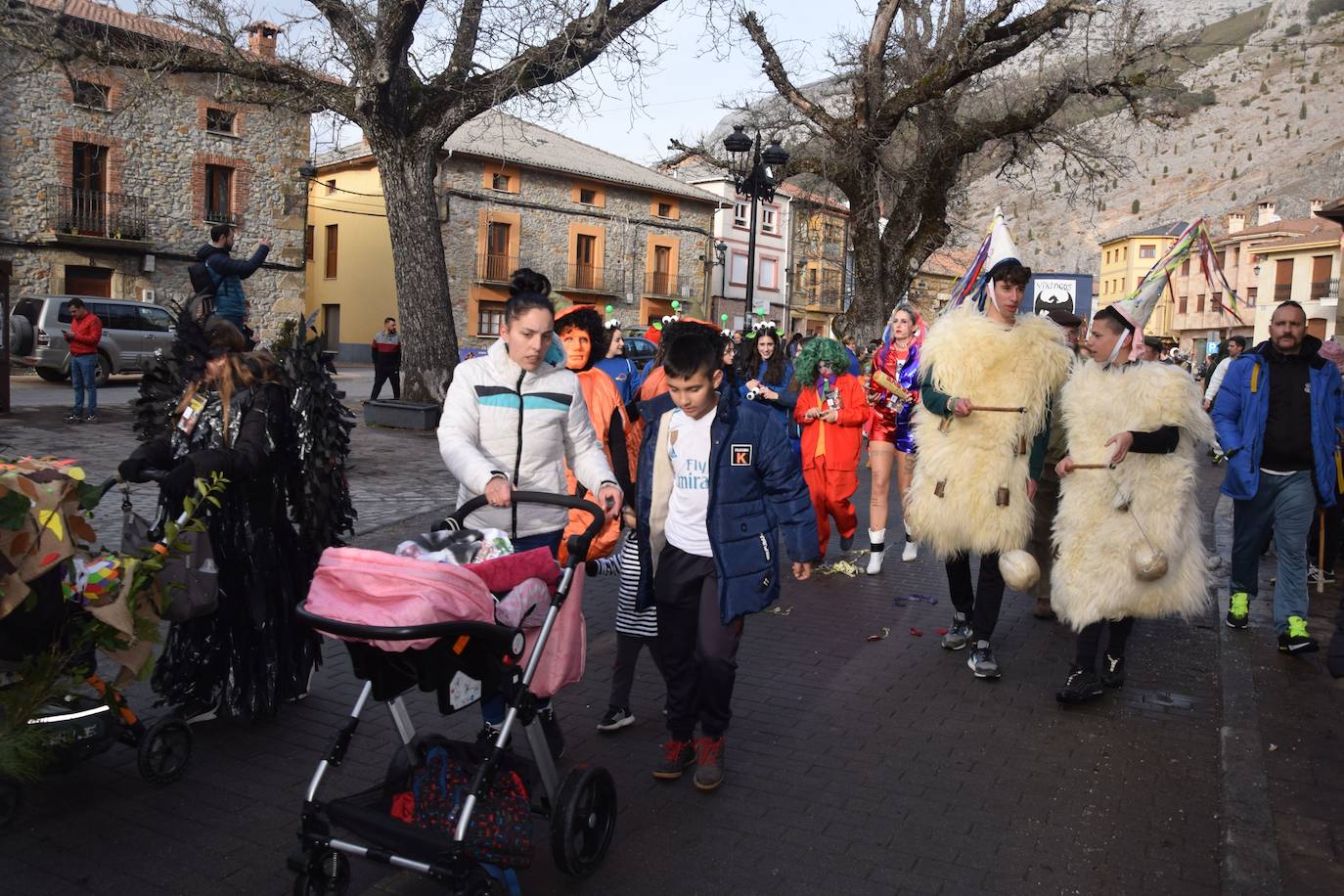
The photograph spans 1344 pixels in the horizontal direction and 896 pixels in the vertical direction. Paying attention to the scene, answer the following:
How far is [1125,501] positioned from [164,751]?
4599mm

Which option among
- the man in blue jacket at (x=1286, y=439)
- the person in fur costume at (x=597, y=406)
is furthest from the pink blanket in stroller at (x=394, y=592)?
the man in blue jacket at (x=1286, y=439)

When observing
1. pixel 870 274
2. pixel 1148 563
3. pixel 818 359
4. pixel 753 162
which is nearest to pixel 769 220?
pixel 870 274

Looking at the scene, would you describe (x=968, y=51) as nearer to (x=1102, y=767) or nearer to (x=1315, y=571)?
(x=1315, y=571)

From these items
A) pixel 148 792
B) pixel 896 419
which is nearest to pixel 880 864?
pixel 148 792

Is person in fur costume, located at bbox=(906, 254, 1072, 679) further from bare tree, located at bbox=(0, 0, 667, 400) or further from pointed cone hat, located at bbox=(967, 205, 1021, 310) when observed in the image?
bare tree, located at bbox=(0, 0, 667, 400)

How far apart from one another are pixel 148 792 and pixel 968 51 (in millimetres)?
21420

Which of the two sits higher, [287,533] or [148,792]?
[287,533]

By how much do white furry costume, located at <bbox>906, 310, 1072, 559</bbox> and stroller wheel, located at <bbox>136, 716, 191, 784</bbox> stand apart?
3.90 meters

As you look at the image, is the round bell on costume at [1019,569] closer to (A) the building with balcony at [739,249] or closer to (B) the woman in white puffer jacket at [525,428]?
(B) the woman in white puffer jacket at [525,428]

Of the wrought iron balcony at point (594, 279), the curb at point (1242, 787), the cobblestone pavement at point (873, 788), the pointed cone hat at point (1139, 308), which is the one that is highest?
the wrought iron balcony at point (594, 279)

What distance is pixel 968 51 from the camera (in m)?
21.8

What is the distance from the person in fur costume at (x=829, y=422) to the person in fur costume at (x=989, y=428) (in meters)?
2.67

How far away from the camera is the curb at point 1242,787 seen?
148 inches

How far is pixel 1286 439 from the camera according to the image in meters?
6.58
